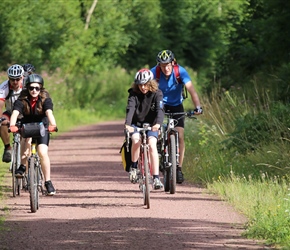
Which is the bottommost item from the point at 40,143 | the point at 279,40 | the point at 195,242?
the point at 195,242

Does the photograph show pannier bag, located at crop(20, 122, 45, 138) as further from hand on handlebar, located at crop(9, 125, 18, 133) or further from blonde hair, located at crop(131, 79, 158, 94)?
blonde hair, located at crop(131, 79, 158, 94)

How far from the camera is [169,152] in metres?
14.1

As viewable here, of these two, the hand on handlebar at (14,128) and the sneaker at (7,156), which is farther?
the sneaker at (7,156)

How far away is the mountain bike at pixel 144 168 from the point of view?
41.5 ft

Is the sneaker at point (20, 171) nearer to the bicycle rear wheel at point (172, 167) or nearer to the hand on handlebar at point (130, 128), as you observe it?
the hand on handlebar at point (130, 128)

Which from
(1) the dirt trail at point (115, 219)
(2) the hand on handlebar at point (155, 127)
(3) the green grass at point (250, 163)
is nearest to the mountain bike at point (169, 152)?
(1) the dirt trail at point (115, 219)

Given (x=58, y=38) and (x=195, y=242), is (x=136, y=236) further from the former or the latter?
(x=58, y=38)

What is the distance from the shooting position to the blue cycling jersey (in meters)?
14.6

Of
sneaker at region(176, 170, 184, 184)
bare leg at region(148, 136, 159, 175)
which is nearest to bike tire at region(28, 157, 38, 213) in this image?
bare leg at region(148, 136, 159, 175)

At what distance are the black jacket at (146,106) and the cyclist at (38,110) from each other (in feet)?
3.31

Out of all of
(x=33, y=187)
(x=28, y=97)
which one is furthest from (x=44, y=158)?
(x=33, y=187)

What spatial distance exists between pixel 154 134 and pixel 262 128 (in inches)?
164

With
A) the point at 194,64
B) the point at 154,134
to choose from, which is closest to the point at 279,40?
the point at 154,134

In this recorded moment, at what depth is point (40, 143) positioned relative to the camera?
13180 mm
